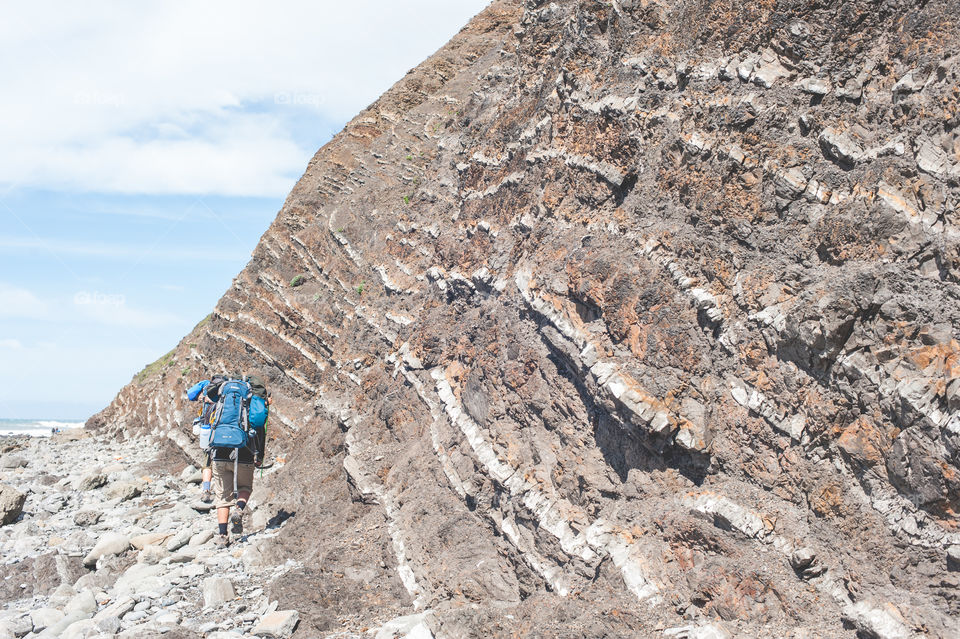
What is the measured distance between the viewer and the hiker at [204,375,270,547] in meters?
8.84

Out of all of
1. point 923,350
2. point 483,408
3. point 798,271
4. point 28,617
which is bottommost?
point 28,617

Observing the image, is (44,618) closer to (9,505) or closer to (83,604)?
(83,604)

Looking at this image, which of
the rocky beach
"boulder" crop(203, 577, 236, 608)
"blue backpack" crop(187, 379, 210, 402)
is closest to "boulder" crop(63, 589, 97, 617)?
the rocky beach

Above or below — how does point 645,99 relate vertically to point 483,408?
above

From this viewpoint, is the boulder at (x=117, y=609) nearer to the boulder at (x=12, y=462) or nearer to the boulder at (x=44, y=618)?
the boulder at (x=44, y=618)

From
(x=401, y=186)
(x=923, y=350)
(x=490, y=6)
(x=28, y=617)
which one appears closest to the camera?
(x=923, y=350)

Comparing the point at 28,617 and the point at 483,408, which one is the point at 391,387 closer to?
the point at 483,408

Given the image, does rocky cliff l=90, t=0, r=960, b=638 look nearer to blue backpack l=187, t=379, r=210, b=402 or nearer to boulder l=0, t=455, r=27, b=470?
blue backpack l=187, t=379, r=210, b=402

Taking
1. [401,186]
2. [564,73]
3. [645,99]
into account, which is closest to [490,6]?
[401,186]

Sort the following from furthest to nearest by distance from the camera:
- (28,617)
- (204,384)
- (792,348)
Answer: (204,384) → (28,617) → (792,348)

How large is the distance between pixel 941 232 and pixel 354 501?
21.8 ft

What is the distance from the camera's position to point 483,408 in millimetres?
7758

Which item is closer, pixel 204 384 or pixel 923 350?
pixel 923 350

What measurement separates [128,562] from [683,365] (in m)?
7.33
